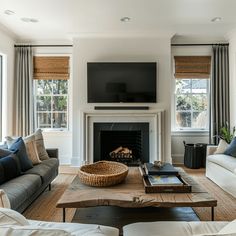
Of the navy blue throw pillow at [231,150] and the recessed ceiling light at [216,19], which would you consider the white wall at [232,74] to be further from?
the navy blue throw pillow at [231,150]

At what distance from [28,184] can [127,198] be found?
1195 millimetres

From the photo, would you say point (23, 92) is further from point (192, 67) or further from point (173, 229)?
point (173, 229)

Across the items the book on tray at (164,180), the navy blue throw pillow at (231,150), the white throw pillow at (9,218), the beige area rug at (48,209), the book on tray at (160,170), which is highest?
the white throw pillow at (9,218)

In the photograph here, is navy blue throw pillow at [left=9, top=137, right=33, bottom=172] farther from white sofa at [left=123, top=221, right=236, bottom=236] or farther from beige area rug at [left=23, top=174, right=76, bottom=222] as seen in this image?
white sofa at [left=123, top=221, right=236, bottom=236]

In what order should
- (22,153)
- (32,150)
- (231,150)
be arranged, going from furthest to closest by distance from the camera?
(231,150)
(32,150)
(22,153)

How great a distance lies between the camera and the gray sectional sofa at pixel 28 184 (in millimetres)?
2529

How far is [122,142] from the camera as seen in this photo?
18.7 feet

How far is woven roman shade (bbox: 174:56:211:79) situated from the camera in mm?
5883

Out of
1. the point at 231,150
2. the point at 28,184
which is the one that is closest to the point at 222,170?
the point at 231,150

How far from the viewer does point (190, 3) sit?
157 inches

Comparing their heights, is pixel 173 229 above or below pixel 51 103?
below

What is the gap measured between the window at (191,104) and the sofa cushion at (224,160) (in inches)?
64.3

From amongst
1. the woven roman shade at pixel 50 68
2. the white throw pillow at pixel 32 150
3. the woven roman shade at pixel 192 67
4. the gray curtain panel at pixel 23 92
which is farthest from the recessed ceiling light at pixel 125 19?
the white throw pillow at pixel 32 150

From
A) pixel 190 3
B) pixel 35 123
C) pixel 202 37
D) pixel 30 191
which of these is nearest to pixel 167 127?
pixel 202 37
